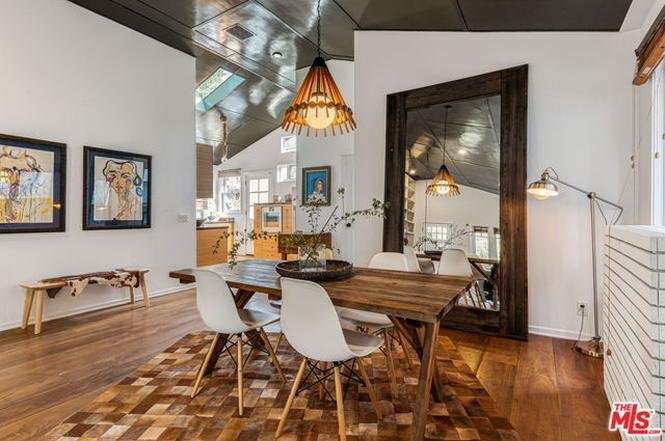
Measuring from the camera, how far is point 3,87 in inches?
130

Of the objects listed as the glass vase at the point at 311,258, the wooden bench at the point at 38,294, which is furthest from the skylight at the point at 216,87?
the glass vase at the point at 311,258

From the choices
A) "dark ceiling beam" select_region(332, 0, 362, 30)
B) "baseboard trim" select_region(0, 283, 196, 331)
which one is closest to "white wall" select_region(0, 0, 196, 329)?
"baseboard trim" select_region(0, 283, 196, 331)

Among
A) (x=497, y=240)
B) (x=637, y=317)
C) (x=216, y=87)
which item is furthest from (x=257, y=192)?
(x=637, y=317)

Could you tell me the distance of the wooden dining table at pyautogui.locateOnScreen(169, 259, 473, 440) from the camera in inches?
65.6

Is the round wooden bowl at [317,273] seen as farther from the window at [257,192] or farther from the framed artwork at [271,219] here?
the window at [257,192]

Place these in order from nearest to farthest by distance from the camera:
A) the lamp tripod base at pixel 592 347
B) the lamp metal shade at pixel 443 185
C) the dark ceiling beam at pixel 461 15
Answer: the lamp tripod base at pixel 592 347
the dark ceiling beam at pixel 461 15
the lamp metal shade at pixel 443 185

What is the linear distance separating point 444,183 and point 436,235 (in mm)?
541

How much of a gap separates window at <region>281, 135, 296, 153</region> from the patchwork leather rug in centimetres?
621

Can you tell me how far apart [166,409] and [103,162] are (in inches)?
123

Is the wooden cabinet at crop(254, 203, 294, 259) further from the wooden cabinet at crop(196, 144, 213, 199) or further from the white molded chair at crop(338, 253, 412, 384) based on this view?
the white molded chair at crop(338, 253, 412, 384)

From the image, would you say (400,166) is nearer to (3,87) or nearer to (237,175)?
(3,87)

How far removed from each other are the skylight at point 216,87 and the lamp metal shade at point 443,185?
405 cm

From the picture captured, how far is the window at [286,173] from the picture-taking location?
321 inches

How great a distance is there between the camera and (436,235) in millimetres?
3709
